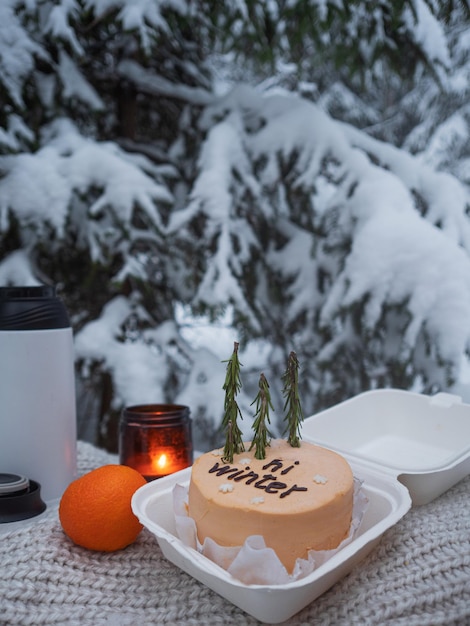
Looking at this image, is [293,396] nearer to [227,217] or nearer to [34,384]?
[34,384]

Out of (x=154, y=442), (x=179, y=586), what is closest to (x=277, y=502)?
(x=179, y=586)

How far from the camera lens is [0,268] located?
1026 mm

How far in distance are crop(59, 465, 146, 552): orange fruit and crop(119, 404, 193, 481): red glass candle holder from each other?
118mm

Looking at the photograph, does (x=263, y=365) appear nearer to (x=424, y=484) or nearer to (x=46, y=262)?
(x=46, y=262)

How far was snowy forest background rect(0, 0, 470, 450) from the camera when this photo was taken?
1.02m

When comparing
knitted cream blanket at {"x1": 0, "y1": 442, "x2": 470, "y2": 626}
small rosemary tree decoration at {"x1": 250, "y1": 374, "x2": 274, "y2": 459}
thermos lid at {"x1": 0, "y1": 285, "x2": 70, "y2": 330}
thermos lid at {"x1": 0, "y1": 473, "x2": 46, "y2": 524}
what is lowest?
knitted cream blanket at {"x1": 0, "y1": 442, "x2": 470, "y2": 626}

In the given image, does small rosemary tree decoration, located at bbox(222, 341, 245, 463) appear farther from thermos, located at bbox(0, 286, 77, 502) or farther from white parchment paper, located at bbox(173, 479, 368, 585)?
thermos, located at bbox(0, 286, 77, 502)

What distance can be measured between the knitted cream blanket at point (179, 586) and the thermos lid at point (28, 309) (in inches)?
9.3

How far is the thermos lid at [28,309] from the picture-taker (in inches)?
25.2

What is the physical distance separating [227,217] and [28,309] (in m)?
0.59

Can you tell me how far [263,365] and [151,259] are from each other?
0.39 metres

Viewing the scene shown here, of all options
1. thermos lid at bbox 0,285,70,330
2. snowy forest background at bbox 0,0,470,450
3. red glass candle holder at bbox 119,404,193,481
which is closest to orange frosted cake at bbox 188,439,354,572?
red glass candle holder at bbox 119,404,193,481

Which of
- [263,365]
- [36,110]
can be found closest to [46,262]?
[36,110]

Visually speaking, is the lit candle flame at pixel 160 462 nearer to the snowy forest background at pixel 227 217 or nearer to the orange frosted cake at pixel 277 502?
the orange frosted cake at pixel 277 502
